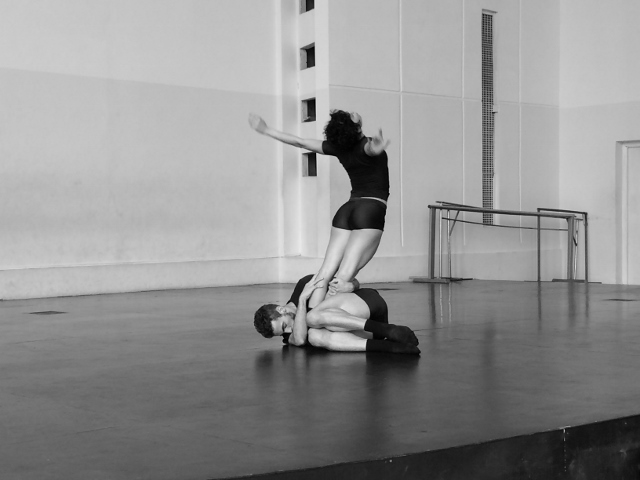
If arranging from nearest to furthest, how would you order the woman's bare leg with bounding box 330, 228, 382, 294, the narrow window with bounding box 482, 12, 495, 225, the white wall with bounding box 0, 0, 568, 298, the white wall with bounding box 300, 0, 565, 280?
the woman's bare leg with bounding box 330, 228, 382, 294, the white wall with bounding box 0, 0, 568, 298, the white wall with bounding box 300, 0, 565, 280, the narrow window with bounding box 482, 12, 495, 225

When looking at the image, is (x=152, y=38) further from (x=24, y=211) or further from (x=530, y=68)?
(x=530, y=68)

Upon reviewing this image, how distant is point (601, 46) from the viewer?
1516cm

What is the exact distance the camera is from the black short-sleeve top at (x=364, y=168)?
7105 mm

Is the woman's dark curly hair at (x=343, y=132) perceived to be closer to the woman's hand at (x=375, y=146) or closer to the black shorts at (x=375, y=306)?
the woman's hand at (x=375, y=146)

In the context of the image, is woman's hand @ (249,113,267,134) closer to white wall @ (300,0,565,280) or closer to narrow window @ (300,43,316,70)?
white wall @ (300,0,565,280)

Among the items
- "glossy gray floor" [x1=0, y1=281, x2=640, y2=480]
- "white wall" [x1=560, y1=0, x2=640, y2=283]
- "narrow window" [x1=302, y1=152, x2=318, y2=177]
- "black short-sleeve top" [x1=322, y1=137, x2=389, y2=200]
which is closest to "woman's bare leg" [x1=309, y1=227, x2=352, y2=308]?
"black short-sleeve top" [x1=322, y1=137, x2=389, y2=200]

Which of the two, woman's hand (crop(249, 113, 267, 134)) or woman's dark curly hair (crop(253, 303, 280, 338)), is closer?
woman's dark curly hair (crop(253, 303, 280, 338))

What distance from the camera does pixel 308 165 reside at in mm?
13320

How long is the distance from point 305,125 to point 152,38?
99.2 inches

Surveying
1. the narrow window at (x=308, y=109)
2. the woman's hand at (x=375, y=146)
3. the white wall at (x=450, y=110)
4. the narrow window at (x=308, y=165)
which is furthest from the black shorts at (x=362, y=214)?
the narrow window at (x=308, y=109)

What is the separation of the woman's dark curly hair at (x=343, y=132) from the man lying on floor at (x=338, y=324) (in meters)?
1.28

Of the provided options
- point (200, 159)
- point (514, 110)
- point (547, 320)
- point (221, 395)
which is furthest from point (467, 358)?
point (514, 110)

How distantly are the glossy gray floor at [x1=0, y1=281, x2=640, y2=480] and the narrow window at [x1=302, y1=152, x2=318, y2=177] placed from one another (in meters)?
5.16

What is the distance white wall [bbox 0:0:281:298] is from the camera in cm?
1091
